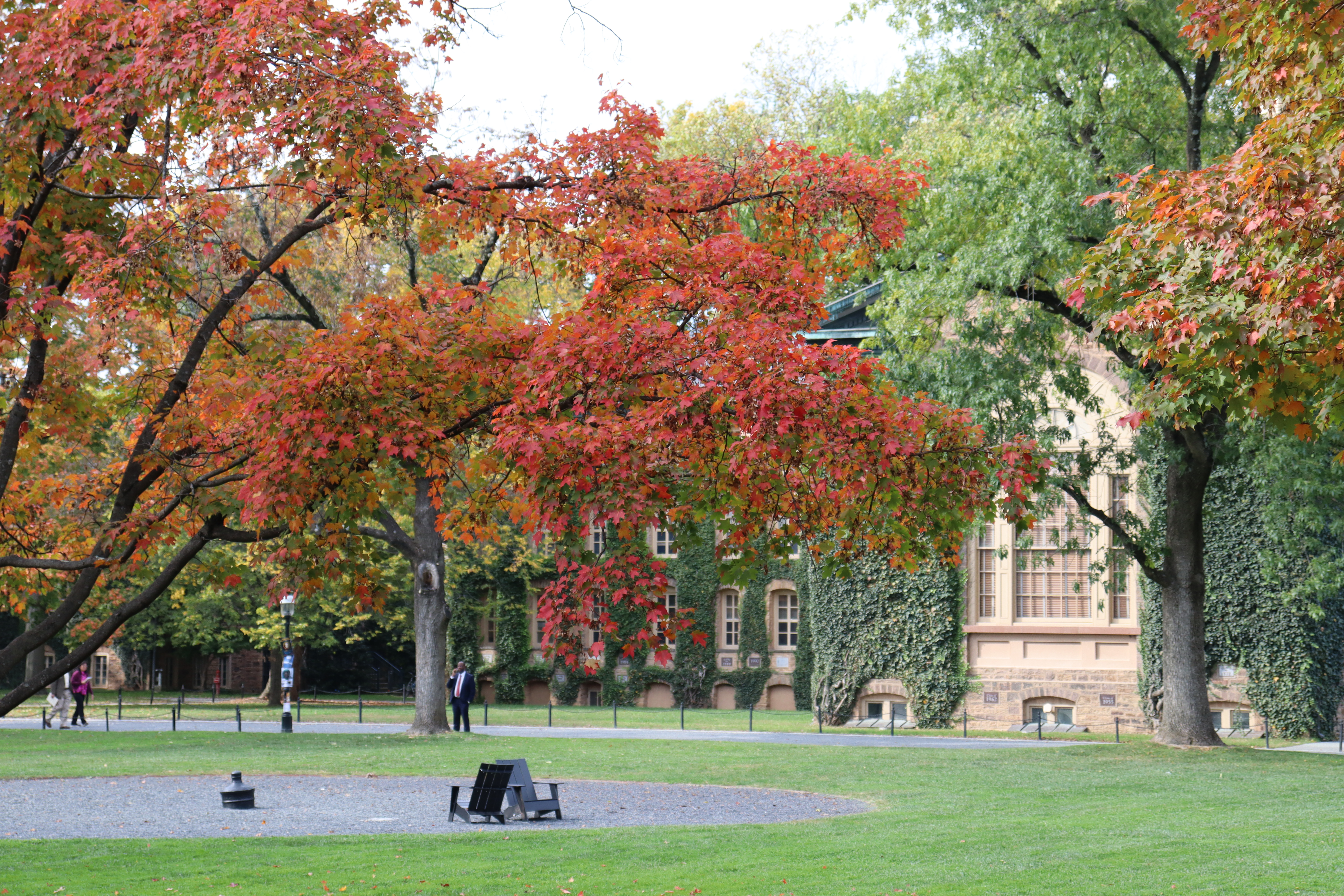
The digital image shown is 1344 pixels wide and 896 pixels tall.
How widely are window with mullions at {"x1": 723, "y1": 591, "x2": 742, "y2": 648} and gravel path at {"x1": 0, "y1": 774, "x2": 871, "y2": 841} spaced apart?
24.5m

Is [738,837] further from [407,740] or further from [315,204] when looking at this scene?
[407,740]

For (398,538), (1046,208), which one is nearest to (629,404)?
(1046,208)

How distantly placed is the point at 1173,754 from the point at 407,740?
13.3 meters

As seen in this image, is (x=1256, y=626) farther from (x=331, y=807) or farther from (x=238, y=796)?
(x=238, y=796)

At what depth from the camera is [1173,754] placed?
71.3 ft

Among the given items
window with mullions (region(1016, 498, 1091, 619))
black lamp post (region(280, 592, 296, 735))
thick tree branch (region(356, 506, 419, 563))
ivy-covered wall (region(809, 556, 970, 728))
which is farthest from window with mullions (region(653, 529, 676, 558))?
thick tree branch (region(356, 506, 419, 563))

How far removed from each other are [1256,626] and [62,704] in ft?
82.7

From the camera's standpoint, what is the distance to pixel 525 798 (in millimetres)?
14578

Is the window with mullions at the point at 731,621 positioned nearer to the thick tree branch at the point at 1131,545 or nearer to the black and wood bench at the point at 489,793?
the thick tree branch at the point at 1131,545

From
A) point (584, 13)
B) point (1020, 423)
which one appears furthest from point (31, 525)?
point (1020, 423)

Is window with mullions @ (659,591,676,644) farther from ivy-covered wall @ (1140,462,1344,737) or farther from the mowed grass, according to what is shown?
ivy-covered wall @ (1140,462,1344,737)

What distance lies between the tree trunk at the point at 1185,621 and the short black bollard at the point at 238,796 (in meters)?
14.8

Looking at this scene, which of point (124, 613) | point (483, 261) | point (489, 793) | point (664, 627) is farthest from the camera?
point (483, 261)

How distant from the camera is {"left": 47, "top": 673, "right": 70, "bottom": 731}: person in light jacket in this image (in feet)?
100
